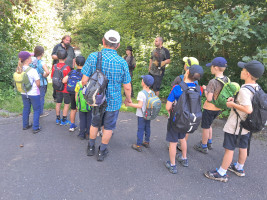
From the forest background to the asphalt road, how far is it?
2.46 metres

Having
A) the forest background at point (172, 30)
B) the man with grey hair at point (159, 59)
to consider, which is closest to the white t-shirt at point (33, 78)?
the forest background at point (172, 30)

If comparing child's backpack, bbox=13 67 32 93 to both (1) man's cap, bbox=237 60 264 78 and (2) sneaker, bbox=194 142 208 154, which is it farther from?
(1) man's cap, bbox=237 60 264 78

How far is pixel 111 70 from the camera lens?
317 centimetres

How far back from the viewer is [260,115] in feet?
8.98

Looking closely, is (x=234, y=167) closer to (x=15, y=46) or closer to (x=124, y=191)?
(x=124, y=191)

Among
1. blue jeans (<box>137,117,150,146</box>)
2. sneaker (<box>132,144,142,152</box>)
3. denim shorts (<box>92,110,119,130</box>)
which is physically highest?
denim shorts (<box>92,110,119,130</box>)

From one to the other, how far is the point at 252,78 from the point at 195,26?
2749 mm

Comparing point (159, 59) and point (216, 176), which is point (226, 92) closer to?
point (216, 176)

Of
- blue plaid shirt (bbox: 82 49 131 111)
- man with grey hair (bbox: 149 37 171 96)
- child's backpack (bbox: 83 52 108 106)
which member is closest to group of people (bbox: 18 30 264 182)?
blue plaid shirt (bbox: 82 49 131 111)

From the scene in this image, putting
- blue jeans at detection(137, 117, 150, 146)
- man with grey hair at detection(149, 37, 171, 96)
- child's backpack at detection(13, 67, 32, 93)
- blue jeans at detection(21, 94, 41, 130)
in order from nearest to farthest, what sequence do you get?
blue jeans at detection(137, 117, 150, 146)
child's backpack at detection(13, 67, 32, 93)
blue jeans at detection(21, 94, 41, 130)
man with grey hair at detection(149, 37, 171, 96)

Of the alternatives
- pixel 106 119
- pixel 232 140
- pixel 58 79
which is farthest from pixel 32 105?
pixel 232 140

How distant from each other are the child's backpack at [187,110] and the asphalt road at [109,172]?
0.89 metres

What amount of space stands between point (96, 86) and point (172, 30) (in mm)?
4698

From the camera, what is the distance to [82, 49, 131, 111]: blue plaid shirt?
314cm
